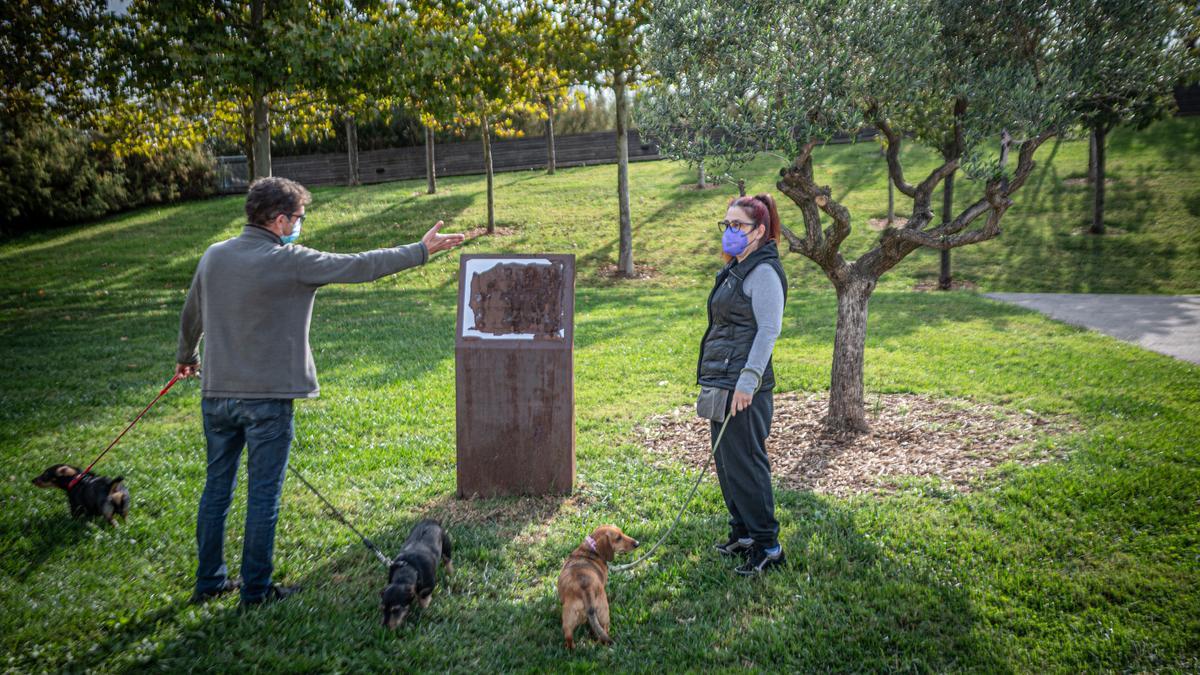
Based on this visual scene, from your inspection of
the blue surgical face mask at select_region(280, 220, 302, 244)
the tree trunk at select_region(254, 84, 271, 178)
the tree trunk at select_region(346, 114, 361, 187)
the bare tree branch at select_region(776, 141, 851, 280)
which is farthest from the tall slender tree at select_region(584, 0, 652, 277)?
the tree trunk at select_region(346, 114, 361, 187)

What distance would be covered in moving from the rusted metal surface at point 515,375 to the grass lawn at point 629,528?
30 cm

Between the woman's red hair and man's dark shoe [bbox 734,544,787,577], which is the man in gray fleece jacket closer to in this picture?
the woman's red hair

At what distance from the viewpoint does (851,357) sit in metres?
6.93

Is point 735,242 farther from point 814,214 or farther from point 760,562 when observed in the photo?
point 814,214

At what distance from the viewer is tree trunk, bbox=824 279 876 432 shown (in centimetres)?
691

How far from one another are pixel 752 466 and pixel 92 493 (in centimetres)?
477

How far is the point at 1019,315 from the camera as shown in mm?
12688

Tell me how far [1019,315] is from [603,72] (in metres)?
11.5

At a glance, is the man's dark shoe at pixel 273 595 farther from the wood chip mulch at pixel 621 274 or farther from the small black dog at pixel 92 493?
the wood chip mulch at pixel 621 274

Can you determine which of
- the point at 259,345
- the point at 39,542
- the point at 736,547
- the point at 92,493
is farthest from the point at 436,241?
the point at 39,542

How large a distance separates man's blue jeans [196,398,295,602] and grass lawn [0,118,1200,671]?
0.86 ft

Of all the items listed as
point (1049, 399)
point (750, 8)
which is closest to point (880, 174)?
point (1049, 399)

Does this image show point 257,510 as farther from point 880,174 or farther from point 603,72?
point 880,174

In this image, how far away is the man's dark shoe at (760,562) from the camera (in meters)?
4.35
